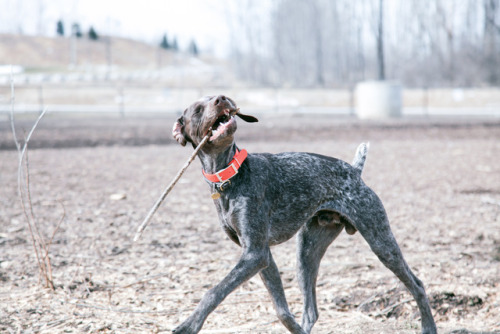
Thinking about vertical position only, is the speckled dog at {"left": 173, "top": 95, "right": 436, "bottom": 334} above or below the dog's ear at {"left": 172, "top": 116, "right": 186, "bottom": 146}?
below

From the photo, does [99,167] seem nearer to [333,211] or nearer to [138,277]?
[138,277]

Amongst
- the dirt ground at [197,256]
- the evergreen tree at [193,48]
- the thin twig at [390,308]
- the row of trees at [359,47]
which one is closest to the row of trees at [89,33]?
the evergreen tree at [193,48]

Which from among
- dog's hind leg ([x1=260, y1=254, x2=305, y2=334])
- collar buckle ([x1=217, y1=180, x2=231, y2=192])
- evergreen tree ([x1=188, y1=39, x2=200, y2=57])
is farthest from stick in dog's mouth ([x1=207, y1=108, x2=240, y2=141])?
evergreen tree ([x1=188, y1=39, x2=200, y2=57])

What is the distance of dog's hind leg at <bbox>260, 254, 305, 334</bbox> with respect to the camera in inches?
147

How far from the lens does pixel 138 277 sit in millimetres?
5547

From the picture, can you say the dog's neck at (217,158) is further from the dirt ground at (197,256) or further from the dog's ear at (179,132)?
the dirt ground at (197,256)

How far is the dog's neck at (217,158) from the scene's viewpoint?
11.6 ft

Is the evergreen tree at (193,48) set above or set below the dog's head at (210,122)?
above

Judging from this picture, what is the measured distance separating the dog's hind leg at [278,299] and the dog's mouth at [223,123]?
3.24ft

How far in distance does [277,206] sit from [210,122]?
2.64 ft

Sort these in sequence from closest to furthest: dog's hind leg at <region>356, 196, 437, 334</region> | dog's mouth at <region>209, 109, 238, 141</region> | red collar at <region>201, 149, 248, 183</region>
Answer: dog's mouth at <region>209, 109, 238, 141</region> → red collar at <region>201, 149, 248, 183</region> → dog's hind leg at <region>356, 196, 437, 334</region>

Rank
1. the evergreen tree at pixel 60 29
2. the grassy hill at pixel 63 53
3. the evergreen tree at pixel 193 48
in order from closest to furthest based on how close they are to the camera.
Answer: the grassy hill at pixel 63 53 < the evergreen tree at pixel 60 29 < the evergreen tree at pixel 193 48

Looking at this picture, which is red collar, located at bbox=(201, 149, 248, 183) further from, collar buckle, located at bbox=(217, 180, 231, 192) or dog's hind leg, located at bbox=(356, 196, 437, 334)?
dog's hind leg, located at bbox=(356, 196, 437, 334)

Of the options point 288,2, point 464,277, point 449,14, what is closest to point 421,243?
point 464,277
